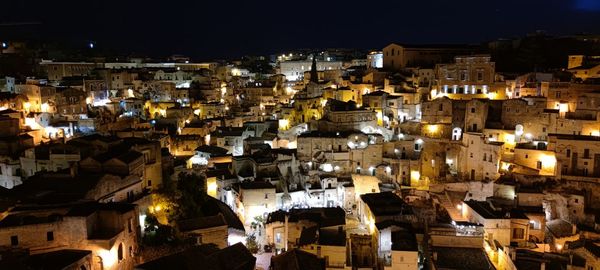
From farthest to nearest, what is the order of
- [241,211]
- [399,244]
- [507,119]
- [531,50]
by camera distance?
[531,50] < [507,119] < [241,211] < [399,244]

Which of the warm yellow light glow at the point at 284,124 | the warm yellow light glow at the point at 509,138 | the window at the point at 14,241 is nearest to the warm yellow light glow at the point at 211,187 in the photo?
the warm yellow light glow at the point at 284,124

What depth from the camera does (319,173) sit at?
30.4 meters

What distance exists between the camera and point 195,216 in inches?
942

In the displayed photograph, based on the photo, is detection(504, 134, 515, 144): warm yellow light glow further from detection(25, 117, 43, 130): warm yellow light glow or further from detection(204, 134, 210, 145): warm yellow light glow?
detection(25, 117, 43, 130): warm yellow light glow

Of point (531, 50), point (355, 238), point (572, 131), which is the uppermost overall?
point (531, 50)

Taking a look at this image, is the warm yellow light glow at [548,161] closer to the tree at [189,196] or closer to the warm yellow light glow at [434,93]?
the warm yellow light glow at [434,93]

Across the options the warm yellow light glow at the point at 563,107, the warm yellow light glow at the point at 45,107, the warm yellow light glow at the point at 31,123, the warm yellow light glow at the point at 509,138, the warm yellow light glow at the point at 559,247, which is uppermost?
the warm yellow light glow at the point at 45,107

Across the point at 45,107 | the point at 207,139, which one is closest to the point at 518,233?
the point at 207,139

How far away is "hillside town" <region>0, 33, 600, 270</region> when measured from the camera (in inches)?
781

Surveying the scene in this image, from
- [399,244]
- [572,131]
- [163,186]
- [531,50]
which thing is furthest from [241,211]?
[531,50]

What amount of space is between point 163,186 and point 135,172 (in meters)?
2.57

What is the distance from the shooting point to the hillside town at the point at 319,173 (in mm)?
19828

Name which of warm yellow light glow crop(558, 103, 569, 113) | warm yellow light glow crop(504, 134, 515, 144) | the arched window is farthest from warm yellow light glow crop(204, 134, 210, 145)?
warm yellow light glow crop(558, 103, 569, 113)

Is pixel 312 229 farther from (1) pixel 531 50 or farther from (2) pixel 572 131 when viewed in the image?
(1) pixel 531 50
